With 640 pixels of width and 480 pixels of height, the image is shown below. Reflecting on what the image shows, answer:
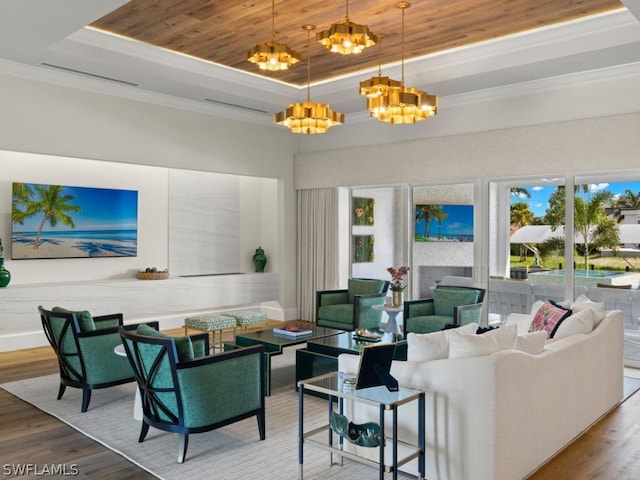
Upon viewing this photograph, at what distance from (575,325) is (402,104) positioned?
7.49 feet

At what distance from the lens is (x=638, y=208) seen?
245 inches

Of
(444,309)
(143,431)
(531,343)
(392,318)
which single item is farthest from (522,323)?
(143,431)

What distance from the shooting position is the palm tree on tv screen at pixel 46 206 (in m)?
7.02

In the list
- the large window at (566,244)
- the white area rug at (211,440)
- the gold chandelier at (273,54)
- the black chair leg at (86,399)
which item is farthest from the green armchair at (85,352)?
the large window at (566,244)

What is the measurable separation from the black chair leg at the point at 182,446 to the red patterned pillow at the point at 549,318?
2.75m

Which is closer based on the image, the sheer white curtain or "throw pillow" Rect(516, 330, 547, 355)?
"throw pillow" Rect(516, 330, 547, 355)

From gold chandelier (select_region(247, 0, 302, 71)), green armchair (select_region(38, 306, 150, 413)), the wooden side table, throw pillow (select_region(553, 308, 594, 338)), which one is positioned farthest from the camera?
the wooden side table

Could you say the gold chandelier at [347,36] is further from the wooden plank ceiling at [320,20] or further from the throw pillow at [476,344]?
the throw pillow at [476,344]

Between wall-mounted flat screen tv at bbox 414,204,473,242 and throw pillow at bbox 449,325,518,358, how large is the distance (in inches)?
168

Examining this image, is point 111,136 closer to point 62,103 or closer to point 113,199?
point 62,103

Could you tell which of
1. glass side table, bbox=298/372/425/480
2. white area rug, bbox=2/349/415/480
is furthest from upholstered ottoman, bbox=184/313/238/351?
glass side table, bbox=298/372/425/480

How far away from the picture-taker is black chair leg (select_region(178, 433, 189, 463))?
3.60m

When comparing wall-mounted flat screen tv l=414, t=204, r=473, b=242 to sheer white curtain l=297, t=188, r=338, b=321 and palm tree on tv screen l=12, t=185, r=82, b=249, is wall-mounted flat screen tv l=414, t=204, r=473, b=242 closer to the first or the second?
sheer white curtain l=297, t=188, r=338, b=321

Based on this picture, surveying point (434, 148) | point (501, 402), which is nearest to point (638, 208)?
point (434, 148)
